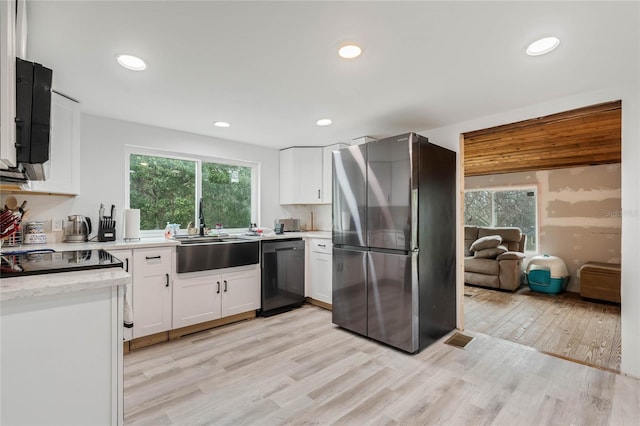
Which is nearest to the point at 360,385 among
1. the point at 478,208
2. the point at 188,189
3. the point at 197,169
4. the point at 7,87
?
the point at 7,87

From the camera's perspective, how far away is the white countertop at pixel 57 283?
0.98 meters

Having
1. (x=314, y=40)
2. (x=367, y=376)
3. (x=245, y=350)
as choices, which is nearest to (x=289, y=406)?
(x=367, y=376)

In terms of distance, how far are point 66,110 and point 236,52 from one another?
67.8 inches

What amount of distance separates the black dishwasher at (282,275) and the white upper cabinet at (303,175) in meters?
0.68

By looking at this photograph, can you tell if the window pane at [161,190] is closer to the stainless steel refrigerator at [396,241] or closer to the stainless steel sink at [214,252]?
the stainless steel sink at [214,252]

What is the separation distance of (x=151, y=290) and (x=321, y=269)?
180 centimetres

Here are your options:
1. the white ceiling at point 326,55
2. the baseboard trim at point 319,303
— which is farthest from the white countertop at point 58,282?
the baseboard trim at point 319,303

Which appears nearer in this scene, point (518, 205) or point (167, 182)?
point (167, 182)

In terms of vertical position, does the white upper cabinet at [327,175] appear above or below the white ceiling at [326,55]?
below

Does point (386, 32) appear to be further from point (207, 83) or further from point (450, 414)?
point (450, 414)

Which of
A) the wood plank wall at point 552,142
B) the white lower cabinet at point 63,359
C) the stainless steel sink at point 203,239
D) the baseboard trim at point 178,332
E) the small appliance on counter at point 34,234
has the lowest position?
the baseboard trim at point 178,332

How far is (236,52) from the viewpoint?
1757mm

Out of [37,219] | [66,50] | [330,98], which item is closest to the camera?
[66,50]

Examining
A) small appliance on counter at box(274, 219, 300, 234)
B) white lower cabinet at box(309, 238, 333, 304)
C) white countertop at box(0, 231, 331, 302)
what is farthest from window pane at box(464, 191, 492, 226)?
white countertop at box(0, 231, 331, 302)
